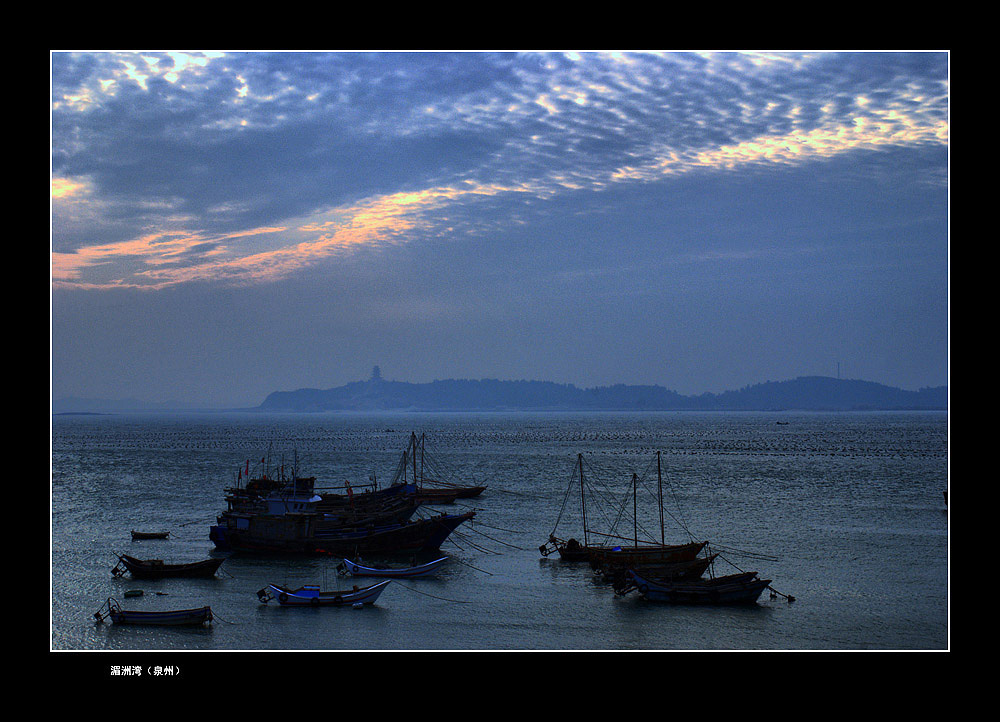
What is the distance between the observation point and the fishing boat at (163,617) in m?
29.6

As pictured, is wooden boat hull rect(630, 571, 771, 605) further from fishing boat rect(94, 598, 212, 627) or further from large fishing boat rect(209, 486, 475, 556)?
fishing boat rect(94, 598, 212, 627)

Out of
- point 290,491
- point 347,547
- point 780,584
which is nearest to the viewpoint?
point 780,584

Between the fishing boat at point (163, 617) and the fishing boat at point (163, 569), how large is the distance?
786 cm

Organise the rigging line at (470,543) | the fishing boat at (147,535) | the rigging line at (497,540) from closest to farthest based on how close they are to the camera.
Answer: the rigging line at (470,543) < the rigging line at (497,540) < the fishing boat at (147,535)

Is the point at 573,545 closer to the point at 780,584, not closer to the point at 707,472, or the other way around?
the point at 780,584

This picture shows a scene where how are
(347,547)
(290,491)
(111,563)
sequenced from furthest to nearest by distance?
1. (290,491)
2. (347,547)
3. (111,563)

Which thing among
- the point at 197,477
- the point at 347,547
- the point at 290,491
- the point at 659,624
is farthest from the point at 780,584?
the point at 197,477

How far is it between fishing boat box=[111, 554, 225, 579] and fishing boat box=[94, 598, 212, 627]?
7861 millimetres

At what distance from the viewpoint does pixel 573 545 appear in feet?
141

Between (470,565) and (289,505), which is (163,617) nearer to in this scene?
(470,565)

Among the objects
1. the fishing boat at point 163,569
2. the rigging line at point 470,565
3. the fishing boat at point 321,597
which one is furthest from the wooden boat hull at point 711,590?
the fishing boat at point 163,569

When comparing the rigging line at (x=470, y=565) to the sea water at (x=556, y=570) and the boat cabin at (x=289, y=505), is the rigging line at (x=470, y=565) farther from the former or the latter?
the boat cabin at (x=289, y=505)

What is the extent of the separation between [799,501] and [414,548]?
4051cm

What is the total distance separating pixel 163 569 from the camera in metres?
38.6
